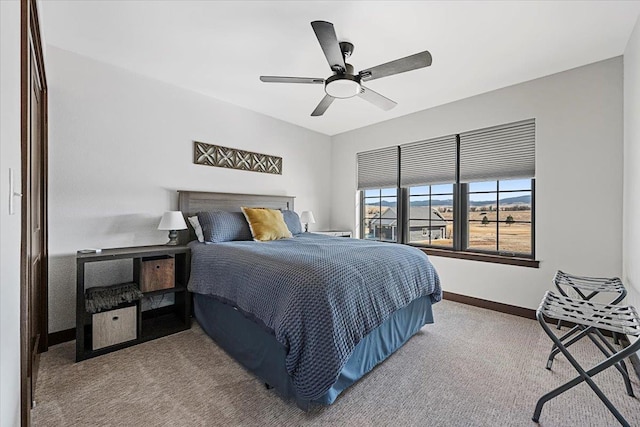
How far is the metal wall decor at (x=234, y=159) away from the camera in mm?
3406

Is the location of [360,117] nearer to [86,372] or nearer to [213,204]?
[213,204]

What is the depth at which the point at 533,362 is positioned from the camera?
2158 mm

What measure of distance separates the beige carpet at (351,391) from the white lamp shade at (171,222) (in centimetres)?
105

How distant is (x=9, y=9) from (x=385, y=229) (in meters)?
4.33

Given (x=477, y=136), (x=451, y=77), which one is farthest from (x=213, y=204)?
(x=477, y=136)

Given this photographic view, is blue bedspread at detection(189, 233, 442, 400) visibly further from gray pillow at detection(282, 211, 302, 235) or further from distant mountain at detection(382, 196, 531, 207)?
distant mountain at detection(382, 196, 531, 207)

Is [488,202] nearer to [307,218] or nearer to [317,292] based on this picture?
[307,218]

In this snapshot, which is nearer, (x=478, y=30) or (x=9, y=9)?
(x=9, y=9)

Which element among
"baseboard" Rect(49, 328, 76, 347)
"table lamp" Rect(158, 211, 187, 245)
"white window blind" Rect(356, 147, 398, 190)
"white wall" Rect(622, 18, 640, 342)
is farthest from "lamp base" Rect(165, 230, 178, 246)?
"white wall" Rect(622, 18, 640, 342)

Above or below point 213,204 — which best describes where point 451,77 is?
above

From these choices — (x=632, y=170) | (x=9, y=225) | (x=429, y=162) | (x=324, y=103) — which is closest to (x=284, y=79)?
(x=324, y=103)

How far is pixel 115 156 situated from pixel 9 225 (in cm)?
222

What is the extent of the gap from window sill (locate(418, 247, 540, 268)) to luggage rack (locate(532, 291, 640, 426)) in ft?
4.21

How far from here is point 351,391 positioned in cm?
181
